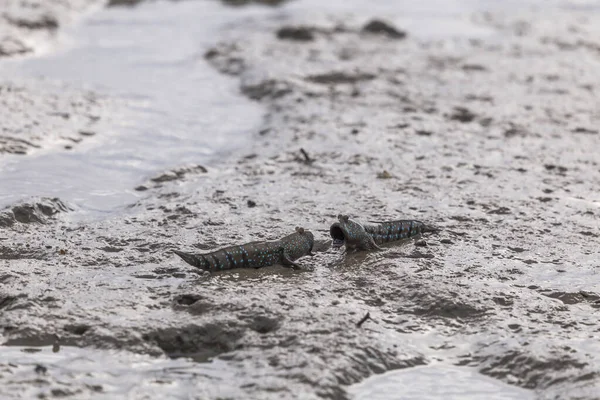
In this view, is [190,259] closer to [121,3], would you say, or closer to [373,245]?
[373,245]

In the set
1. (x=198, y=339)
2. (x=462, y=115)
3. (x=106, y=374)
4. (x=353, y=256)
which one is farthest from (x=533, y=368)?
(x=462, y=115)

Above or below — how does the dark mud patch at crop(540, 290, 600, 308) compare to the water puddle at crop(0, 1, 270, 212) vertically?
below

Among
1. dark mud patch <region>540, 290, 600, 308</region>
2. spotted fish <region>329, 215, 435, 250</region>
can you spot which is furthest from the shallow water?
dark mud patch <region>540, 290, 600, 308</region>

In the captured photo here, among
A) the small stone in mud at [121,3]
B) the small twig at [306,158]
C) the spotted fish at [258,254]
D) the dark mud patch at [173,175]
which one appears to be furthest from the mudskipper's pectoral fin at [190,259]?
the small stone in mud at [121,3]

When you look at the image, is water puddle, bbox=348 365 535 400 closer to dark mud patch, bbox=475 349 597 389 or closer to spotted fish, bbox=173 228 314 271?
dark mud patch, bbox=475 349 597 389

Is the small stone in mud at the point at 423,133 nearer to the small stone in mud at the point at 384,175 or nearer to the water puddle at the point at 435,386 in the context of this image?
the small stone in mud at the point at 384,175
